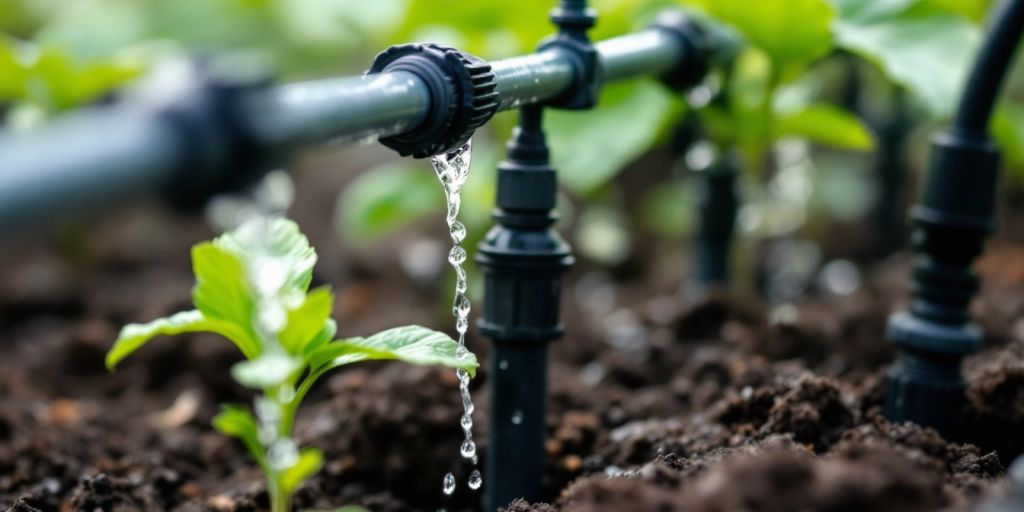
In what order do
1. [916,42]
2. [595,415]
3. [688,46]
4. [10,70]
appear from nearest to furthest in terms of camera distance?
[595,415] → [688,46] → [916,42] → [10,70]

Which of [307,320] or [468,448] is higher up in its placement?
[307,320]

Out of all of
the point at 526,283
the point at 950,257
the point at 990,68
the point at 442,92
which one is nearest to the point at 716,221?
the point at 950,257

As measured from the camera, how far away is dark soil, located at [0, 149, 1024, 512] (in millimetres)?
1129

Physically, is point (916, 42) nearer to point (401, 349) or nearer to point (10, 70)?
point (401, 349)

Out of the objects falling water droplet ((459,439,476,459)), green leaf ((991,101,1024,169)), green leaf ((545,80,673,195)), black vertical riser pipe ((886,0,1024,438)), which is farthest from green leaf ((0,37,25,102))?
green leaf ((991,101,1024,169))

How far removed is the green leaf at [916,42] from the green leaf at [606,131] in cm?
41

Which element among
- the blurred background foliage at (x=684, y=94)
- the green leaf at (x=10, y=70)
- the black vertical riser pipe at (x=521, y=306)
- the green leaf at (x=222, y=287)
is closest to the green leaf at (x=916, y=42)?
the blurred background foliage at (x=684, y=94)

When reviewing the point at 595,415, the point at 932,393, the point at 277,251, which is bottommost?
the point at 595,415

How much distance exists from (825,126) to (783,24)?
0.29 m

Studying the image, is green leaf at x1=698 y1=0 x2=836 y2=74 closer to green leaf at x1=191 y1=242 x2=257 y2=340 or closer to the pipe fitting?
the pipe fitting

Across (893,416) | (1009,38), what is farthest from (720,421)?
(1009,38)

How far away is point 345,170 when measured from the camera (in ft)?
19.1

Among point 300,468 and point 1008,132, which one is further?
point 1008,132

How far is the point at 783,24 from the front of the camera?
82.8 inches
